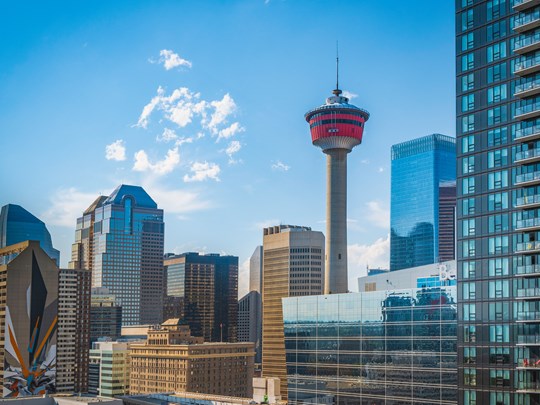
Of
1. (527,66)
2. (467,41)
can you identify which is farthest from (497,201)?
(467,41)

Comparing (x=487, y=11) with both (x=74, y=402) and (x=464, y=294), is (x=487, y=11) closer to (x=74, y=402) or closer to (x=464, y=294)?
(x=464, y=294)

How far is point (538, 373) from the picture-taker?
3841 inches

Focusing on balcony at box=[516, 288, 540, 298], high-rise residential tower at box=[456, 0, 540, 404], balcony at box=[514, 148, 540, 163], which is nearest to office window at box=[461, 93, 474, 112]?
high-rise residential tower at box=[456, 0, 540, 404]

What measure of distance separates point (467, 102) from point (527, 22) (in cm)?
1376

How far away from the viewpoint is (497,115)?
10600 cm

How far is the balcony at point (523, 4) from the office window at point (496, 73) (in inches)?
290

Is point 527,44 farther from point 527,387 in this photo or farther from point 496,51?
point 527,387

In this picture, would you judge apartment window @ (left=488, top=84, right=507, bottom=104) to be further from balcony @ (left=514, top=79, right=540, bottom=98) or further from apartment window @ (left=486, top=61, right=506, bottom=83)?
Answer: balcony @ (left=514, top=79, right=540, bottom=98)

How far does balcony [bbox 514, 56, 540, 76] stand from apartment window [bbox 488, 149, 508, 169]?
1011 centimetres

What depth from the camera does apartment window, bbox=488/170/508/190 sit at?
103875 mm

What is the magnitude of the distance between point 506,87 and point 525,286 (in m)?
26.0

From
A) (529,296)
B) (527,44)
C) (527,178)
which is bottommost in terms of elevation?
(529,296)

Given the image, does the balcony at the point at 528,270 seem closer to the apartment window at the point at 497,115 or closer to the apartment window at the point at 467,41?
the apartment window at the point at 497,115

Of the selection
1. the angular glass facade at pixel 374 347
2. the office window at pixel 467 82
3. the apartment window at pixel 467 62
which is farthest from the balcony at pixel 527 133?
the angular glass facade at pixel 374 347
